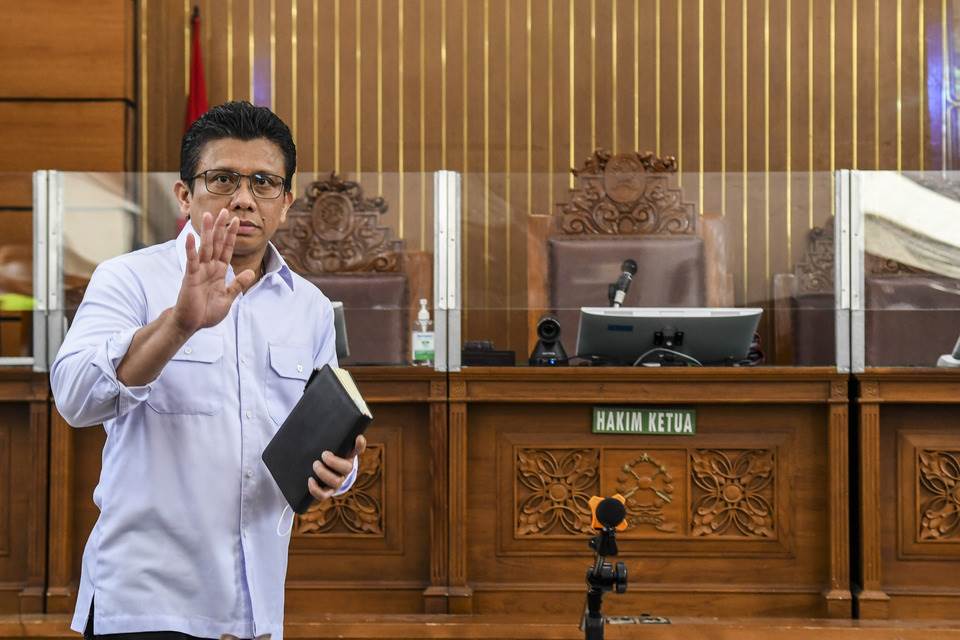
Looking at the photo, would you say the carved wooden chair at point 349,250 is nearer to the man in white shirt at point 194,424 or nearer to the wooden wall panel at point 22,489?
the wooden wall panel at point 22,489

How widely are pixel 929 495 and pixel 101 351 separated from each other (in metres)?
2.68

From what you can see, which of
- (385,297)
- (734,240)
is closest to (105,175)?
(385,297)

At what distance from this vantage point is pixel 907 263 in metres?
3.37

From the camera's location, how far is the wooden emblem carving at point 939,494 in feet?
10.5

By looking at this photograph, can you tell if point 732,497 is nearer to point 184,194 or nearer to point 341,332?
point 341,332

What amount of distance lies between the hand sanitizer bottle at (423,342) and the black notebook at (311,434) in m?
2.07

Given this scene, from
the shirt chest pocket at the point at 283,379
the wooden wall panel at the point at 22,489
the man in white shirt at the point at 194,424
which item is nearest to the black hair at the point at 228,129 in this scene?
the man in white shirt at the point at 194,424

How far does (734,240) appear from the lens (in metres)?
3.57

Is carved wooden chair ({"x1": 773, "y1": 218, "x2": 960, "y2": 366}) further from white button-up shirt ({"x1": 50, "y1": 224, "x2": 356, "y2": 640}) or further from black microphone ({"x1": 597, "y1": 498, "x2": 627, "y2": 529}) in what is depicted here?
white button-up shirt ({"x1": 50, "y1": 224, "x2": 356, "y2": 640})

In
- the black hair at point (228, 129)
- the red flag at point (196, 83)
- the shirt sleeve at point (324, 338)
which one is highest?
the red flag at point (196, 83)

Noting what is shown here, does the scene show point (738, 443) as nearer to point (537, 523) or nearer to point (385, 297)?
point (537, 523)

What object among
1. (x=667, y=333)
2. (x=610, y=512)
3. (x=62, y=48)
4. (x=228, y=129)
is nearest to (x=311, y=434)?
(x=228, y=129)

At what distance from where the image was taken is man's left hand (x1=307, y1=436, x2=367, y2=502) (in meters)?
1.26

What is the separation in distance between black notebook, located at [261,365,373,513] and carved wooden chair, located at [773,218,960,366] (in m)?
2.38
